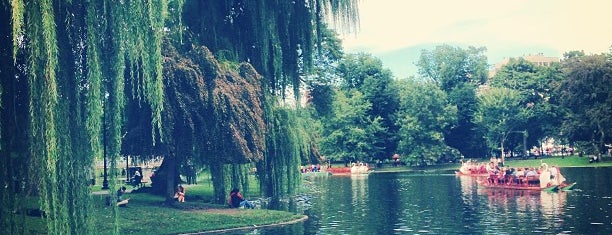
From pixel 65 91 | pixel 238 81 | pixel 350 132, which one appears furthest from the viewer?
pixel 350 132

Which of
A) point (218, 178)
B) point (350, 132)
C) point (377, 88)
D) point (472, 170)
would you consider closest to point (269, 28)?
point (218, 178)

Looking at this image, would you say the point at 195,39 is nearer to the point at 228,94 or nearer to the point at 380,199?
the point at 228,94

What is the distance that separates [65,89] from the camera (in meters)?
15.5

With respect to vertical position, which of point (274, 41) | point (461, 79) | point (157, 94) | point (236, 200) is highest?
point (461, 79)

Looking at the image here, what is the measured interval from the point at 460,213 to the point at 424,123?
72.0 meters

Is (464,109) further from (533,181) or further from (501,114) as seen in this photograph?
(533,181)

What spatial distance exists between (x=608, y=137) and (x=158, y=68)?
83.4m

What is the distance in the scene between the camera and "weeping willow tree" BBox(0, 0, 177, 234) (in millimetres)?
14023

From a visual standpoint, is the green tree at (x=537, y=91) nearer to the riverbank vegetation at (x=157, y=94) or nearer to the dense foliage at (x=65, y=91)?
the riverbank vegetation at (x=157, y=94)

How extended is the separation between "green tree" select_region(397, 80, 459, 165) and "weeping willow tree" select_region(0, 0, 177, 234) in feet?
276

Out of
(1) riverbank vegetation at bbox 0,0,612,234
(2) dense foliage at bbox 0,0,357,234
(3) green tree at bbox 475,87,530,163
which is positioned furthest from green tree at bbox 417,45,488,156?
(2) dense foliage at bbox 0,0,357,234

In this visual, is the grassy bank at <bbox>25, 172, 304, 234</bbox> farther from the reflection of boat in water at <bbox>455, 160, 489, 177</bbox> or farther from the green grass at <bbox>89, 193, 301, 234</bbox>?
the reflection of boat in water at <bbox>455, 160, 489, 177</bbox>

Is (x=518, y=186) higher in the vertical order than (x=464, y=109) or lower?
lower

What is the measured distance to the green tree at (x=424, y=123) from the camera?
3900 inches
